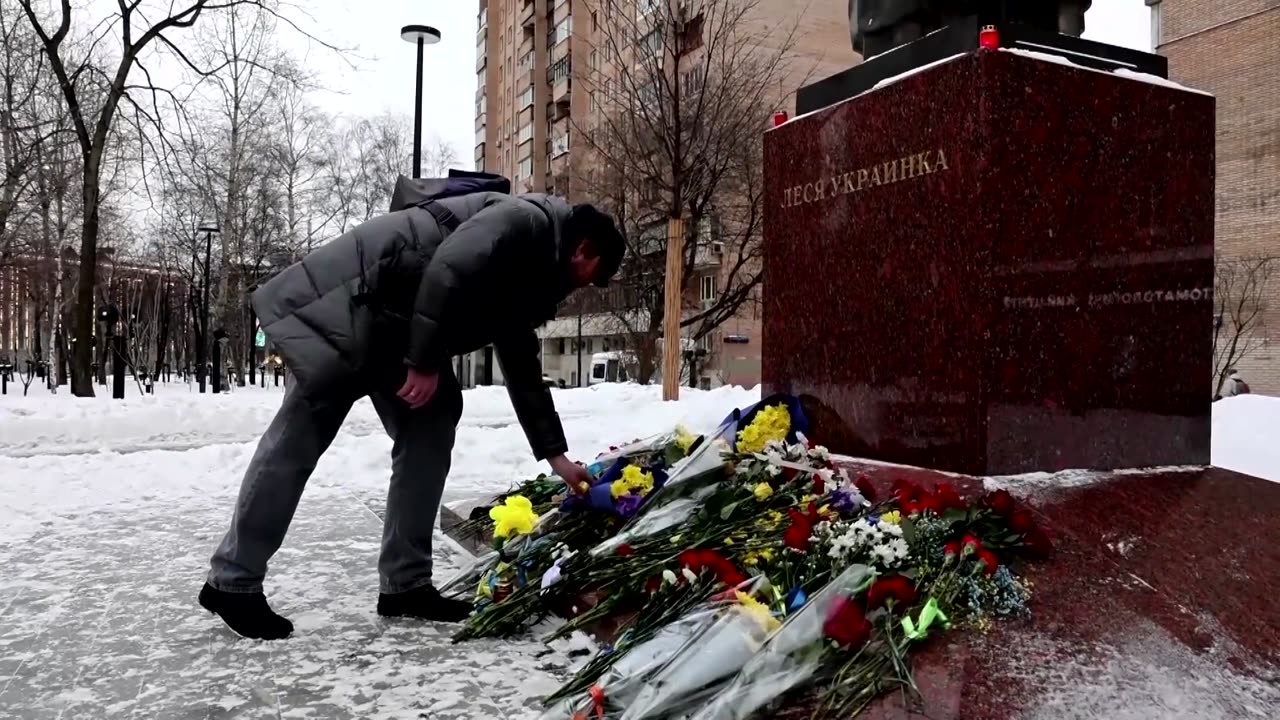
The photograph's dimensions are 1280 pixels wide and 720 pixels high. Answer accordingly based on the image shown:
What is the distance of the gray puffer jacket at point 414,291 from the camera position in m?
3.04

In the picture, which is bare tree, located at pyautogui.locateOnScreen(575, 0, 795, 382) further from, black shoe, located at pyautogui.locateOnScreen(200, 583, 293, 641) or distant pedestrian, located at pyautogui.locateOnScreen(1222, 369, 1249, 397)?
black shoe, located at pyautogui.locateOnScreen(200, 583, 293, 641)

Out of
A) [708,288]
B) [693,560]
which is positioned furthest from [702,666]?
[708,288]

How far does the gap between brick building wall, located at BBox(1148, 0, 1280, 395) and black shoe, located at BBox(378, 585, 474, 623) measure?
1208 inches

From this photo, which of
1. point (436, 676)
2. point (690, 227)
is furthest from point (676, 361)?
point (436, 676)

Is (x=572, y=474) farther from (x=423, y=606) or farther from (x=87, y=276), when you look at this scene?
(x=87, y=276)

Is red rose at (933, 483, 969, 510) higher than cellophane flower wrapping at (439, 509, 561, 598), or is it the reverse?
red rose at (933, 483, 969, 510)

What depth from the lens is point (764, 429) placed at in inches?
150

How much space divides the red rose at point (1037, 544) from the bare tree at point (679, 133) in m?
9.66

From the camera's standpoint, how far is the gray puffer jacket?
119 inches

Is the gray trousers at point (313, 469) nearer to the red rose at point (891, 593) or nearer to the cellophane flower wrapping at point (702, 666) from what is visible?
the cellophane flower wrapping at point (702, 666)

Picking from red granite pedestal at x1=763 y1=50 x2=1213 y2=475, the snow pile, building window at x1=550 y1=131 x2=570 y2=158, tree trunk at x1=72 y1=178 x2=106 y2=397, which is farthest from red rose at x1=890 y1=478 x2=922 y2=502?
building window at x1=550 y1=131 x2=570 y2=158

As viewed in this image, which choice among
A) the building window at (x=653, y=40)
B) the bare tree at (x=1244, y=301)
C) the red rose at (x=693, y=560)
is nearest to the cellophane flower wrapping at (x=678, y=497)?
the red rose at (x=693, y=560)

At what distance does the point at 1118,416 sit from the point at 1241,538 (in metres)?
0.75

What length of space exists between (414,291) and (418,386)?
0.35 meters
